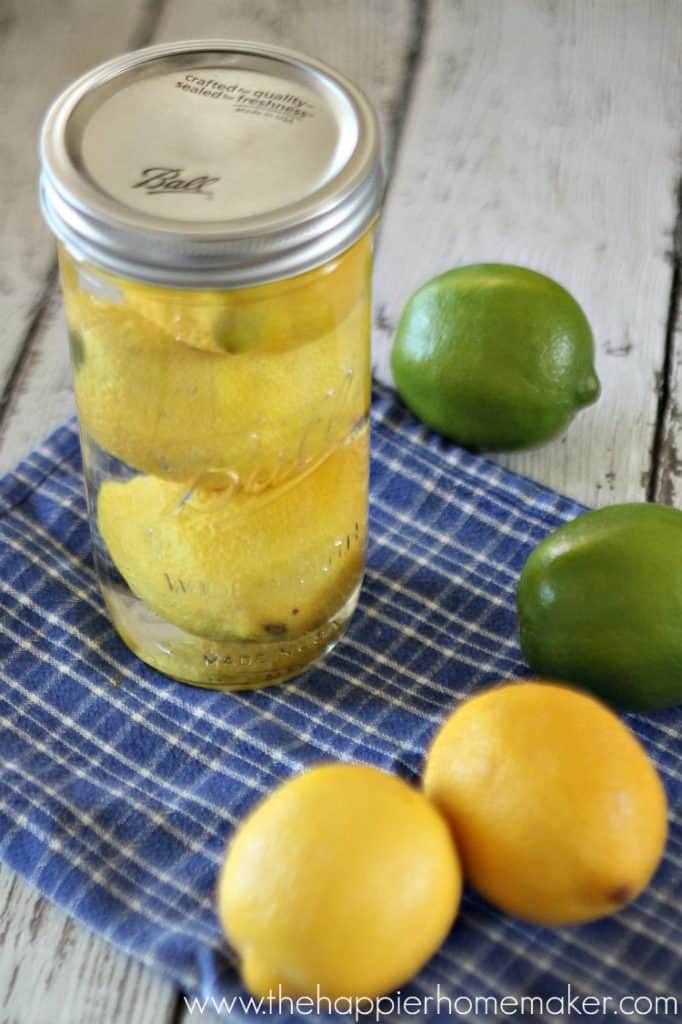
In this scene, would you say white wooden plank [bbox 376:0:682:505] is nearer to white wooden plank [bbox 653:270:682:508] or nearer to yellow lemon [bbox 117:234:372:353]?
white wooden plank [bbox 653:270:682:508]

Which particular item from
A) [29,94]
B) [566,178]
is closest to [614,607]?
[566,178]

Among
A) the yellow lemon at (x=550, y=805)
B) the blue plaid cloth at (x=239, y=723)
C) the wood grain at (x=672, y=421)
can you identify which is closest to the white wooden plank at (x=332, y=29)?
the wood grain at (x=672, y=421)

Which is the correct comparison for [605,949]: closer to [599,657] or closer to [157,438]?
[599,657]

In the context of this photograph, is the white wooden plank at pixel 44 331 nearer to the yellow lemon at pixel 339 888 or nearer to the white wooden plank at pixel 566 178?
the yellow lemon at pixel 339 888

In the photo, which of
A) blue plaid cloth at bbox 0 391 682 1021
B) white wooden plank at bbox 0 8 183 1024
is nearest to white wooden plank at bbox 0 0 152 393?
white wooden plank at bbox 0 8 183 1024

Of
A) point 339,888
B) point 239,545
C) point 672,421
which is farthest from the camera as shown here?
point 672,421

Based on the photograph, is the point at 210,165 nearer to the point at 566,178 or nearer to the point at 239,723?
the point at 239,723

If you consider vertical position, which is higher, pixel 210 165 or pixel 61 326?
pixel 210 165
